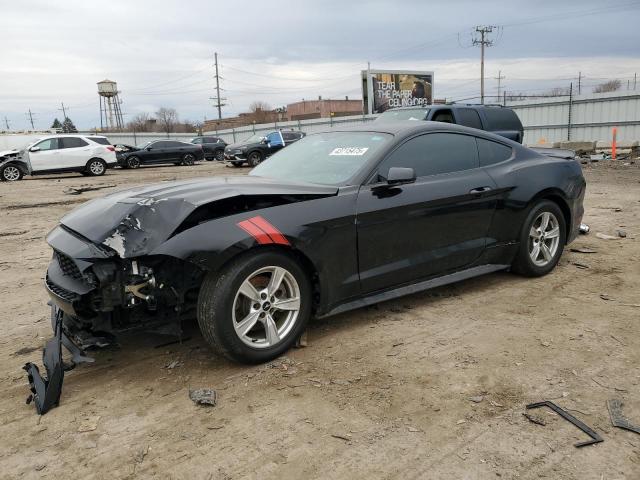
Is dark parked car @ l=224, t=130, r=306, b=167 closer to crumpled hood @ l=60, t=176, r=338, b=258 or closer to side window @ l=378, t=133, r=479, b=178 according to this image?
side window @ l=378, t=133, r=479, b=178

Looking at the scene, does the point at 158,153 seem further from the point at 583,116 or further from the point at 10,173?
the point at 583,116

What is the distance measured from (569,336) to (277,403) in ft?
7.01

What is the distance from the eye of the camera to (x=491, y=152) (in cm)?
464

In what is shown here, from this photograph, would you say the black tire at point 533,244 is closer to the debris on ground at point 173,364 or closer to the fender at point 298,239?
the fender at point 298,239

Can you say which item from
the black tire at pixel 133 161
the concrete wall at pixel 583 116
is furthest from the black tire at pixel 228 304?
the black tire at pixel 133 161

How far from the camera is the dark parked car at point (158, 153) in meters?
23.2

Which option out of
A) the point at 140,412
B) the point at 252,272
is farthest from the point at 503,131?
the point at 140,412

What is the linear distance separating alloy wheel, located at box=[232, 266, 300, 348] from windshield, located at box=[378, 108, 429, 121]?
8.22 m

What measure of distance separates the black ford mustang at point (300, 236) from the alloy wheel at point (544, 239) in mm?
21

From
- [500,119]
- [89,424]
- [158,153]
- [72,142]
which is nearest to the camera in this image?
[89,424]

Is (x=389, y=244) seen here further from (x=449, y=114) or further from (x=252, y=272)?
(x=449, y=114)

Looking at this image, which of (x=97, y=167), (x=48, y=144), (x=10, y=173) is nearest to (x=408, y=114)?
(x=97, y=167)

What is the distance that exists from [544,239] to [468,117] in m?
7.06

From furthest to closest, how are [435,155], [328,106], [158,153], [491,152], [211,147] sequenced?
[328,106]
[211,147]
[158,153]
[491,152]
[435,155]
